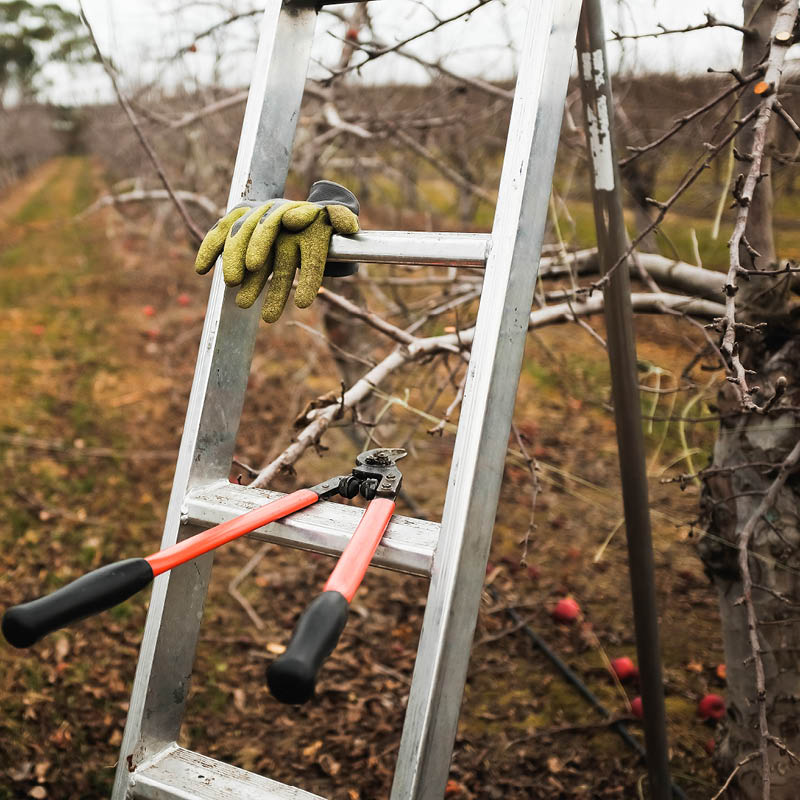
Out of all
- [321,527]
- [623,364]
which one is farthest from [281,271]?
[623,364]

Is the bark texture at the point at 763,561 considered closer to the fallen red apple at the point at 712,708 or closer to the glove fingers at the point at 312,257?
the fallen red apple at the point at 712,708

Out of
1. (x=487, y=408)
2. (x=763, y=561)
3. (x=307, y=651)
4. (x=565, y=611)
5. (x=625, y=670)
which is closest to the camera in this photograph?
(x=307, y=651)

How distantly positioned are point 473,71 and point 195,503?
3903 millimetres

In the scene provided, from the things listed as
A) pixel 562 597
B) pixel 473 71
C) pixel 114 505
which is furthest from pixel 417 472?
pixel 473 71

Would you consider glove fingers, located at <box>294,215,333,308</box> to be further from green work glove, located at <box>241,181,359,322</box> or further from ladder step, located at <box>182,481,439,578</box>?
ladder step, located at <box>182,481,439,578</box>

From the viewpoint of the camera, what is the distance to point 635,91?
189 inches

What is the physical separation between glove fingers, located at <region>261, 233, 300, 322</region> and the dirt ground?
4.44ft

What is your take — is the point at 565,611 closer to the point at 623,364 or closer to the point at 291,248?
the point at 623,364

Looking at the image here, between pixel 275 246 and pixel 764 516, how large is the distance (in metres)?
1.54

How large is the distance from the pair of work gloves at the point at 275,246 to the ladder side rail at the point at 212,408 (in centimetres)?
9

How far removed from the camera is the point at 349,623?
3.52 m

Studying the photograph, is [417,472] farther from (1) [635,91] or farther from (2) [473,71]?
(1) [635,91]

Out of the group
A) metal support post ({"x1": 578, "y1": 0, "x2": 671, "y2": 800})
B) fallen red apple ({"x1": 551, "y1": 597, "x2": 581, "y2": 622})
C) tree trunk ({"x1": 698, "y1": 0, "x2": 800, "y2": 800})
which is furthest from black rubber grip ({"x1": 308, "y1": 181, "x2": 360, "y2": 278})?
fallen red apple ({"x1": 551, "y1": 597, "x2": 581, "y2": 622})

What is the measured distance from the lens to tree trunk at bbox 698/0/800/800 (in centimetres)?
197
